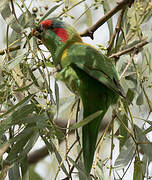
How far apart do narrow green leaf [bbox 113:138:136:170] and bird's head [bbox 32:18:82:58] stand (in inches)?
17.7

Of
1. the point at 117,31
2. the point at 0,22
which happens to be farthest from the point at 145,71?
the point at 0,22

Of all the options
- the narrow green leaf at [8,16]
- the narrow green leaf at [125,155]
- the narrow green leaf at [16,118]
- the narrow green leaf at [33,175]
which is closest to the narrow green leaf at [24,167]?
the narrow green leaf at [16,118]

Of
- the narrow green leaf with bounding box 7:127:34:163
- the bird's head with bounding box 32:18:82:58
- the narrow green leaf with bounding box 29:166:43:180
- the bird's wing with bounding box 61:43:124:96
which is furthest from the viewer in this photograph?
the narrow green leaf with bounding box 29:166:43:180

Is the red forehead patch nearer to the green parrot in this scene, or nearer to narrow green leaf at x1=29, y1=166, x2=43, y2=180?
the green parrot

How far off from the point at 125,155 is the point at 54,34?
1.78 feet

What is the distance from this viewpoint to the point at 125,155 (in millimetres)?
1521

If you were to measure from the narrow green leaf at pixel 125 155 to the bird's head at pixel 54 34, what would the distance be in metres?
0.45

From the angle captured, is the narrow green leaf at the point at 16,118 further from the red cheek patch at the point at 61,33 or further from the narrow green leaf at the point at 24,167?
the red cheek patch at the point at 61,33

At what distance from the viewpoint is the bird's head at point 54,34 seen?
5.12 feet

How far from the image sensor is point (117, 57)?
1521 millimetres

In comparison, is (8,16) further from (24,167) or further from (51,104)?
(24,167)

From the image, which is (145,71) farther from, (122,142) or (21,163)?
(21,163)

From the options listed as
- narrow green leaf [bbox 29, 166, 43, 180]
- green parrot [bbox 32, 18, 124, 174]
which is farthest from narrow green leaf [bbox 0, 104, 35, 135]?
narrow green leaf [bbox 29, 166, 43, 180]

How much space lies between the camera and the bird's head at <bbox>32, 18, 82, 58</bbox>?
1561mm
